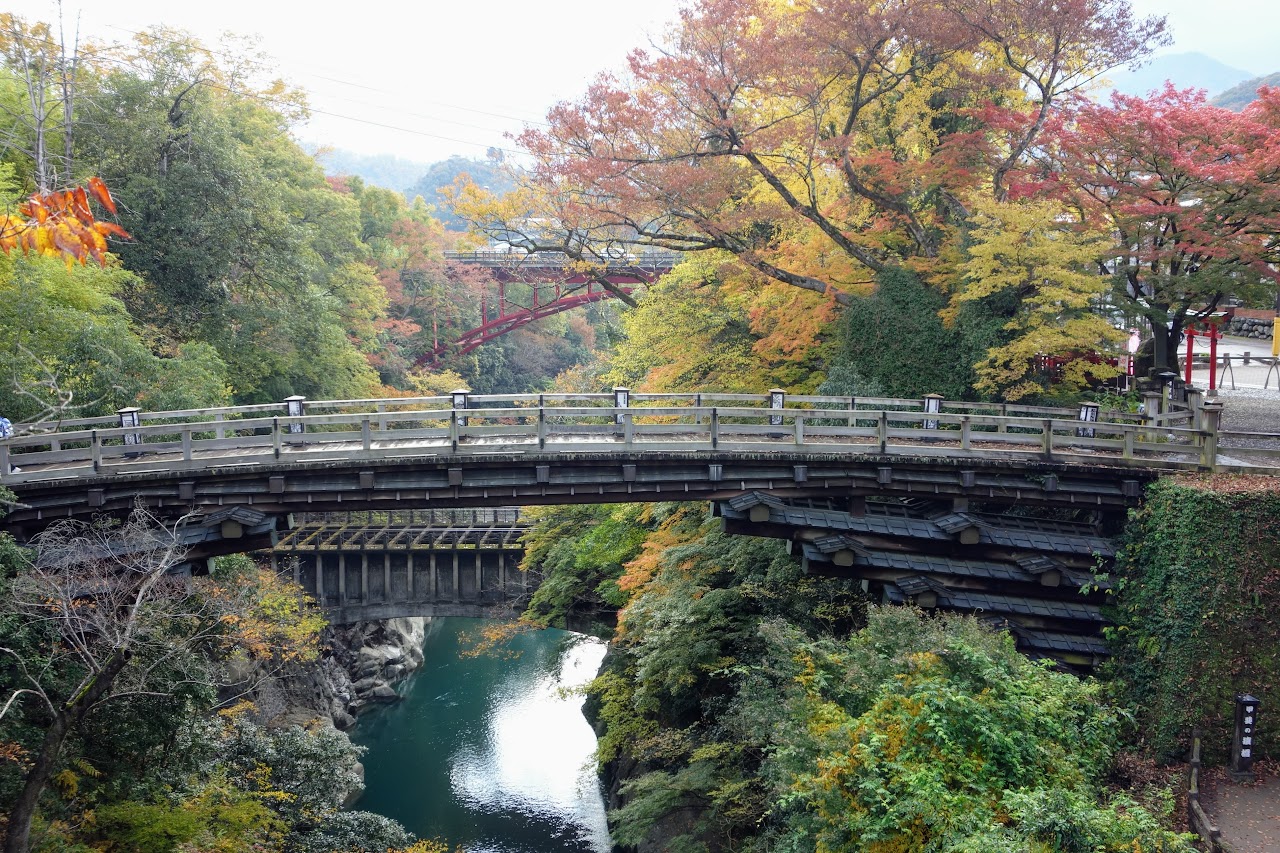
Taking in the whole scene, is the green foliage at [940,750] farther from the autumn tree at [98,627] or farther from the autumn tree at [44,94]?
the autumn tree at [44,94]

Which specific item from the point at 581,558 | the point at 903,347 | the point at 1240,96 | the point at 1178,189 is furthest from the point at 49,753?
the point at 1240,96

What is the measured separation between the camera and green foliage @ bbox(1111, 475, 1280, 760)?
1447 centimetres

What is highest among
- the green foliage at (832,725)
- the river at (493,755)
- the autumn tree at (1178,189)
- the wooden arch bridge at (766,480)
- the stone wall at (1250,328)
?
the autumn tree at (1178,189)

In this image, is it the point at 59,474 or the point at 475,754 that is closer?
the point at 59,474

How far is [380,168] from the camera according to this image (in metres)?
157

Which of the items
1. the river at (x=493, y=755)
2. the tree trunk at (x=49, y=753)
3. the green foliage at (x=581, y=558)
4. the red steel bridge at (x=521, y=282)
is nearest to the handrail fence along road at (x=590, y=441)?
the tree trunk at (x=49, y=753)

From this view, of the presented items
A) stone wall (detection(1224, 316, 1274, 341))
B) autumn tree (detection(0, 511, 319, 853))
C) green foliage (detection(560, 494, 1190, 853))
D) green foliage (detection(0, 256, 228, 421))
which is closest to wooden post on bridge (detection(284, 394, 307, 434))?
autumn tree (detection(0, 511, 319, 853))

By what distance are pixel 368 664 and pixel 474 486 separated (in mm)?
17987

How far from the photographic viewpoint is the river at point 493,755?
23312mm

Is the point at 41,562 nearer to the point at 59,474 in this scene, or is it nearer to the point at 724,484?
the point at 59,474

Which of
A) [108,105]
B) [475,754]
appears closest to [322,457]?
[475,754]

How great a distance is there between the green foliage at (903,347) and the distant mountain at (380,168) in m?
137

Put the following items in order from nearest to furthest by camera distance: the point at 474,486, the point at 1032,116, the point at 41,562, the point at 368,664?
the point at 41,562 → the point at 474,486 → the point at 1032,116 → the point at 368,664

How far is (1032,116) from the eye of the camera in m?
22.8
